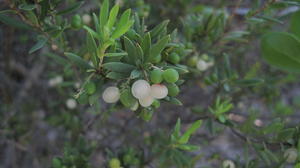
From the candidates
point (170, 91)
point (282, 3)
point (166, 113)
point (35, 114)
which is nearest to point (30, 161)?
point (35, 114)

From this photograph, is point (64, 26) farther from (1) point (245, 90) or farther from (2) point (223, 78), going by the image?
(1) point (245, 90)

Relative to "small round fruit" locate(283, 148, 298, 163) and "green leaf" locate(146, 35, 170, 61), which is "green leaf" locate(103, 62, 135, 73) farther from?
"small round fruit" locate(283, 148, 298, 163)

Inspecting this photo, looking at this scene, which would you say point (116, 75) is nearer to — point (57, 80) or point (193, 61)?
point (193, 61)

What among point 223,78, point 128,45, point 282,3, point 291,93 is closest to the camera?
point 128,45

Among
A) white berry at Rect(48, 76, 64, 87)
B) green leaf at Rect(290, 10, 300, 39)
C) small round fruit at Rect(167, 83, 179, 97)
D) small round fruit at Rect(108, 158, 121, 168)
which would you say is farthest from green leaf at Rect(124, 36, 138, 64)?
white berry at Rect(48, 76, 64, 87)

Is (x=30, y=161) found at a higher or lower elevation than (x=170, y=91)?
lower

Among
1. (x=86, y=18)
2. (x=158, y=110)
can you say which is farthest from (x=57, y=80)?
(x=158, y=110)

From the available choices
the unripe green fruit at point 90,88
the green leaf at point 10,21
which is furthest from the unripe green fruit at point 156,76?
the green leaf at point 10,21
